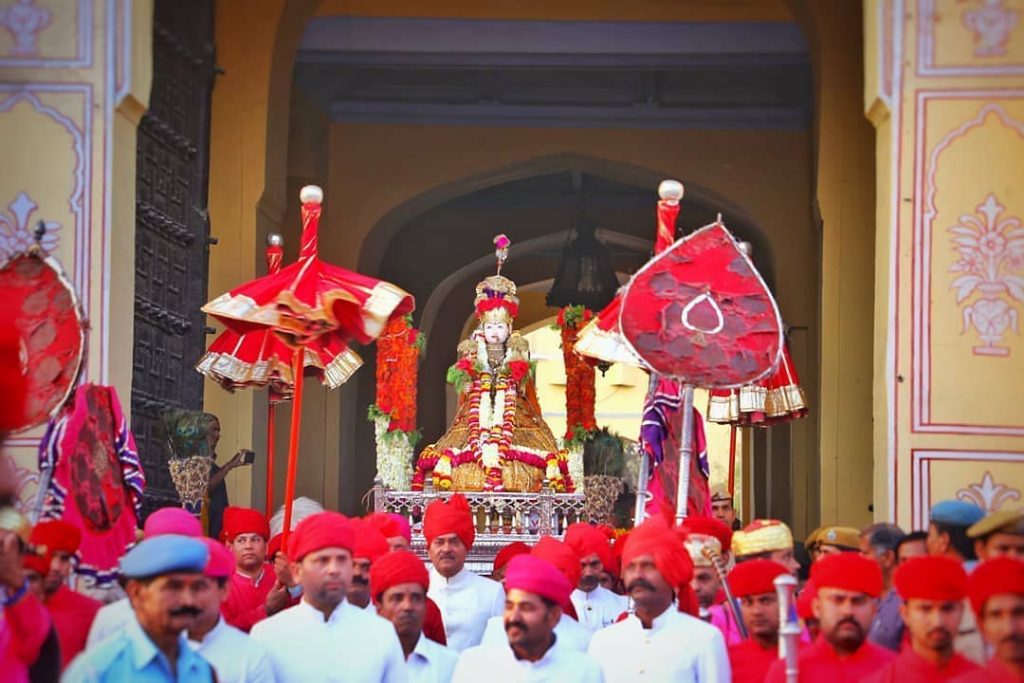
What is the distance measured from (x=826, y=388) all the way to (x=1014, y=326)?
373 cm

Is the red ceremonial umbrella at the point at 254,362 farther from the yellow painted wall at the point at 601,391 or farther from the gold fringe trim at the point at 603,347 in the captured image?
the yellow painted wall at the point at 601,391

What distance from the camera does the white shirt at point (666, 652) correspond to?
680 cm

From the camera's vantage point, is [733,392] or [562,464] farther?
[562,464]

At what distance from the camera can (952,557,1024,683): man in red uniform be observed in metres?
5.59

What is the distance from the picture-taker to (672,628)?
A: 273 inches

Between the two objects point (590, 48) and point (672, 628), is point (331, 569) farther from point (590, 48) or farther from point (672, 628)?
→ point (590, 48)

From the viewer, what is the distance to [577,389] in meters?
13.4

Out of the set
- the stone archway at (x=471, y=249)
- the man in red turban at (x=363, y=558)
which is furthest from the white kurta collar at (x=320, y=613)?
the stone archway at (x=471, y=249)

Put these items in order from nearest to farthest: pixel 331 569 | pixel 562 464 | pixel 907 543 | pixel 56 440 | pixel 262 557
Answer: pixel 331 569 < pixel 907 543 < pixel 56 440 < pixel 262 557 < pixel 562 464

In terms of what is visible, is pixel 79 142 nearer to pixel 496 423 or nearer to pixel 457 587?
pixel 457 587

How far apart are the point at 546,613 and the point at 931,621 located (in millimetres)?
1350

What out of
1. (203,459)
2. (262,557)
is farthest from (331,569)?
(203,459)

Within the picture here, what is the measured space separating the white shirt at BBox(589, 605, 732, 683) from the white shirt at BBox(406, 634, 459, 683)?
866mm

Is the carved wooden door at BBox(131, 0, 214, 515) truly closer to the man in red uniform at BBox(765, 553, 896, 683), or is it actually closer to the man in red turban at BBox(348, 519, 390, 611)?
the man in red turban at BBox(348, 519, 390, 611)
